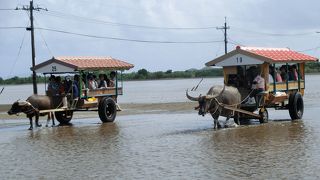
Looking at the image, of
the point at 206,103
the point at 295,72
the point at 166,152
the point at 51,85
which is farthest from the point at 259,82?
the point at 51,85

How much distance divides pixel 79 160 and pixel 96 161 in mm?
432

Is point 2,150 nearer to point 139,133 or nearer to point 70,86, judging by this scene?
point 139,133

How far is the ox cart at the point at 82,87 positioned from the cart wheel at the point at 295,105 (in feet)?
20.1

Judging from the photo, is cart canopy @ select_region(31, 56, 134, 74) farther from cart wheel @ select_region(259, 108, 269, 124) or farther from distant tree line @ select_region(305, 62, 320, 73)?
distant tree line @ select_region(305, 62, 320, 73)

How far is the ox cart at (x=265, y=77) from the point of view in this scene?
18.6m

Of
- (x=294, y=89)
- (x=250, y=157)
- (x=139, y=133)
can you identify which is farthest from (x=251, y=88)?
(x=250, y=157)

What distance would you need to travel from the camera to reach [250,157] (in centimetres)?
1180

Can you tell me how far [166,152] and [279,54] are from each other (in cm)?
833

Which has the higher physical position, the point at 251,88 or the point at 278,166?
the point at 251,88

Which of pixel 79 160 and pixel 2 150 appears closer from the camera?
pixel 79 160

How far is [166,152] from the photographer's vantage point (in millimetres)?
12844

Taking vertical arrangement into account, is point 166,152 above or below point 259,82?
below

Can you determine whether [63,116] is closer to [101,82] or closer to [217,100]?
[101,82]

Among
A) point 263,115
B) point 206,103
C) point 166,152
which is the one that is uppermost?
point 206,103
